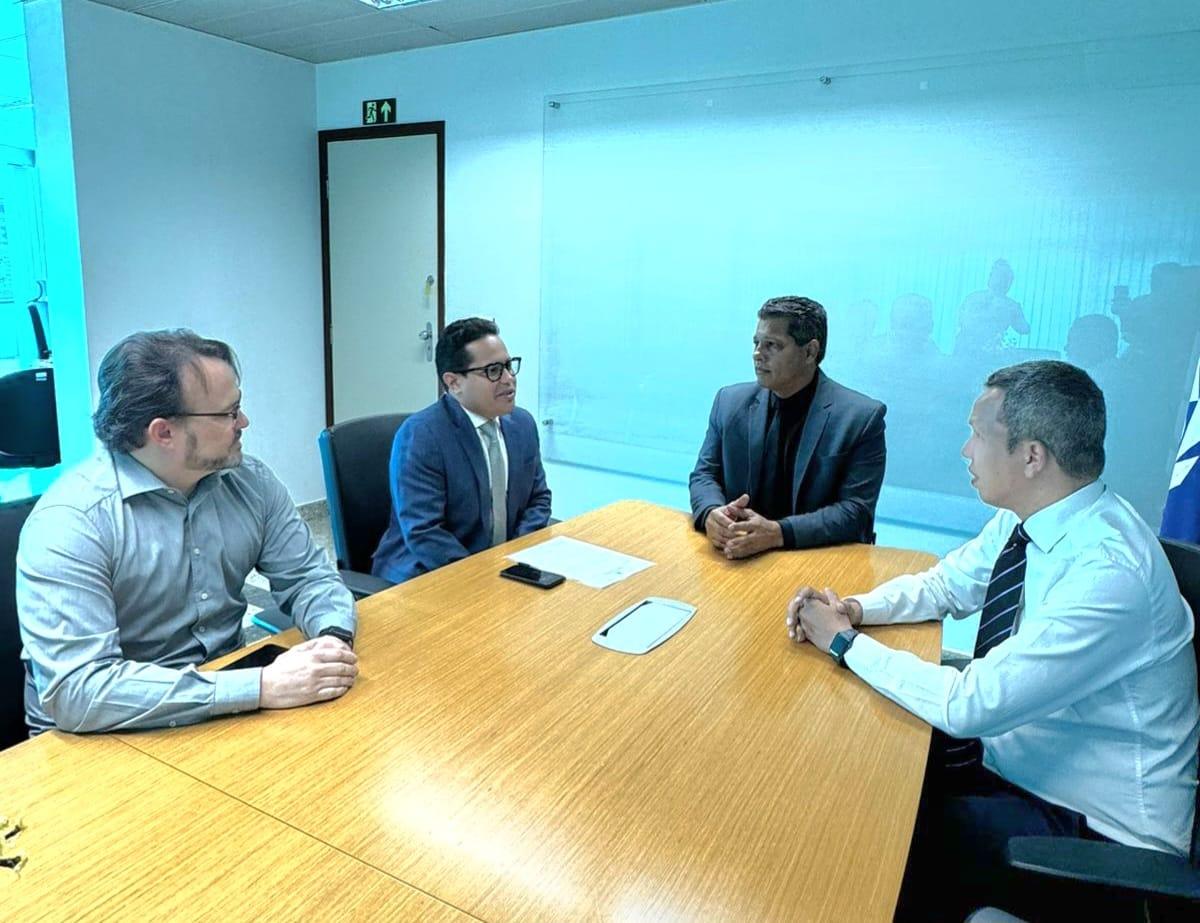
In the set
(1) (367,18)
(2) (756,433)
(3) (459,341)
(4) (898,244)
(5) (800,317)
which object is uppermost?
(1) (367,18)

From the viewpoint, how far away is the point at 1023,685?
1321 mm

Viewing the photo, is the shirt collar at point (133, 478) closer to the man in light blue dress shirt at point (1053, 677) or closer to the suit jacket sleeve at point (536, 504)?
the suit jacket sleeve at point (536, 504)

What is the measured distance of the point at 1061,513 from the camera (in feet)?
4.80

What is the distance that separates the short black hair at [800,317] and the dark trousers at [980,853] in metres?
1.37

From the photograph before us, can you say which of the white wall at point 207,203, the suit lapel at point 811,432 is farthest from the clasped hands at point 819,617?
the white wall at point 207,203

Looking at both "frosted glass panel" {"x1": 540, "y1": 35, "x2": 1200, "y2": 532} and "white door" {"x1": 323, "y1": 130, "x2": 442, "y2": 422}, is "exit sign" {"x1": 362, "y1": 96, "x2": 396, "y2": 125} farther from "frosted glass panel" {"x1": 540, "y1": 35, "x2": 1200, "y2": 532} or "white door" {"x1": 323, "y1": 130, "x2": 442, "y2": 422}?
"frosted glass panel" {"x1": 540, "y1": 35, "x2": 1200, "y2": 532}

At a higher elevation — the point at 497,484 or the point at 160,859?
the point at 497,484

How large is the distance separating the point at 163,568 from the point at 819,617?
1.28 meters

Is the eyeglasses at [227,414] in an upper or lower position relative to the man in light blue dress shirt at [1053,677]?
upper

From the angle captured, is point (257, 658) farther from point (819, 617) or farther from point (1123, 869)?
point (1123, 869)

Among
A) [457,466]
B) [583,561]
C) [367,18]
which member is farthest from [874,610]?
[367,18]

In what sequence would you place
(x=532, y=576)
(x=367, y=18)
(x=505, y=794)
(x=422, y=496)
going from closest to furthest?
(x=505, y=794) < (x=532, y=576) < (x=422, y=496) < (x=367, y=18)

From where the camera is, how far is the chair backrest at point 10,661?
1438 millimetres

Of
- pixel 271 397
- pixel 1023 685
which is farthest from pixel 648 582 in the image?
pixel 271 397
